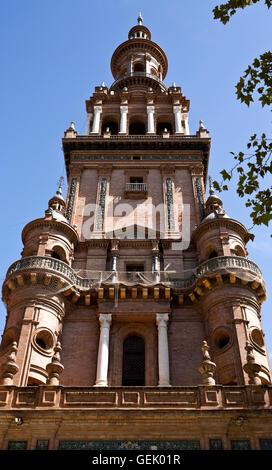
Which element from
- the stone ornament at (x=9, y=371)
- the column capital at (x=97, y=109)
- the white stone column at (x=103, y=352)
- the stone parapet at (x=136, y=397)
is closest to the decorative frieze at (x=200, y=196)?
the white stone column at (x=103, y=352)

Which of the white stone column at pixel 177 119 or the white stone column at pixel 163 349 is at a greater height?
the white stone column at pixel 177 119

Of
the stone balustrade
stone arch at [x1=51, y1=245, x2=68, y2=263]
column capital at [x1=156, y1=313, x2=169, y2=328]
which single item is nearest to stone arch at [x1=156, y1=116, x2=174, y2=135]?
the stone balustrade

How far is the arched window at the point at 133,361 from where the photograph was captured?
888 inches

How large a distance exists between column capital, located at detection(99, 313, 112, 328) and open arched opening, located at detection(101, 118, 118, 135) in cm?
1711

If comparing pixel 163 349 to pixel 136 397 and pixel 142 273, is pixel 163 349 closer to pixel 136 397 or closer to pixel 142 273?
pixel 142 273

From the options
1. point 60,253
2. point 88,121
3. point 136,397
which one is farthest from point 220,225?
point 88,121

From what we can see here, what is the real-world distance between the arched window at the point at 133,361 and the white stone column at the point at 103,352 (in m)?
1.09

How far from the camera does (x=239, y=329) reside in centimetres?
2203

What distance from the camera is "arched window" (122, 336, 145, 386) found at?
888 inches

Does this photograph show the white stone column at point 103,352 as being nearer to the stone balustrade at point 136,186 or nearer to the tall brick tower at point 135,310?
the tall brick tower at point 135,310

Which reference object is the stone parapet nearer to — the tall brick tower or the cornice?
the tall brick tower

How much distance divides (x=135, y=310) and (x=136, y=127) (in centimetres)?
1800

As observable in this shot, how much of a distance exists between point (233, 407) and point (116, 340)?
711cm

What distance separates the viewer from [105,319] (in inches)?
933
